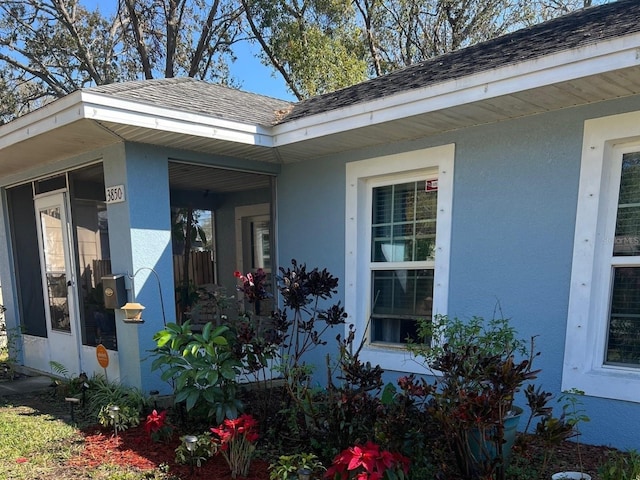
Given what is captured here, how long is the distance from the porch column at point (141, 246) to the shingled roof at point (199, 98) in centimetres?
51

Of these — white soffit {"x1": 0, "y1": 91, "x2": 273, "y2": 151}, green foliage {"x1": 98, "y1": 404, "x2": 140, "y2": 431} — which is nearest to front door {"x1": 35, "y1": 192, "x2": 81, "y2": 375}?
white soffit {"x1": 0, "y1": 91, "x2": 273, "y2": 151}

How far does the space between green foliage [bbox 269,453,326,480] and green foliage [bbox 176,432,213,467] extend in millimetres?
486

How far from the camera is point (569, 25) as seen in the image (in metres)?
3.40

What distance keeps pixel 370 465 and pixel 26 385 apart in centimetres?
→ 481

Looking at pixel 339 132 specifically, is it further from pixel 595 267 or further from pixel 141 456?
pixel 141 456

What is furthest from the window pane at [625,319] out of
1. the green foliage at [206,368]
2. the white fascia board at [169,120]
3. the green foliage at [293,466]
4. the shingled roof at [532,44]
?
the white fascia board at [169,120]

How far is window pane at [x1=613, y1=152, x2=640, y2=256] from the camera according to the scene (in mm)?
2826

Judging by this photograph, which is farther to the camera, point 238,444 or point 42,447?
point 42,447

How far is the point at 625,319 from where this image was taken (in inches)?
115

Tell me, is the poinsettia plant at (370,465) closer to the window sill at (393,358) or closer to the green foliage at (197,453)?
the green foliage at (197,453)

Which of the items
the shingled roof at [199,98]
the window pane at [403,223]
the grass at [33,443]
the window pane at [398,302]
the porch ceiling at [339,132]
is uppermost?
the shingled roof at [199,98]

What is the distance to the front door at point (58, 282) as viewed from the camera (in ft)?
15.0

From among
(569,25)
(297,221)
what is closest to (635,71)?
(569,25)

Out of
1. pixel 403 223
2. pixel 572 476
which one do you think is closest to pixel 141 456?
pixel 572 476
